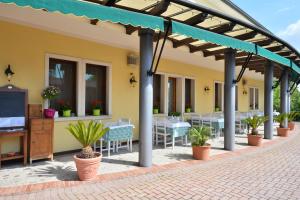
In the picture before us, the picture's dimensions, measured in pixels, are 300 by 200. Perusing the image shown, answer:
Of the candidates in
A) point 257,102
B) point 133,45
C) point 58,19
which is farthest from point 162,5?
point 257,102

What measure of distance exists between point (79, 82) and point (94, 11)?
4.19 meters

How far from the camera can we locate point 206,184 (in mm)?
5660

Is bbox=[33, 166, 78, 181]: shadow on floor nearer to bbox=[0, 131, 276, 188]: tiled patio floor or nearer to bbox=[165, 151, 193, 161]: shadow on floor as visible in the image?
bbox=[0, 131, 276, 188]: tiled patio floor

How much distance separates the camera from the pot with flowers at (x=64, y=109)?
8255mm

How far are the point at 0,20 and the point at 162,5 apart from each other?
4.58 meters

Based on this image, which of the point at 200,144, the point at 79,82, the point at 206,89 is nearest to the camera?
the point at 200,144

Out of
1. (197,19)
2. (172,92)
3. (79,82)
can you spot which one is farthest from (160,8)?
(172,92)

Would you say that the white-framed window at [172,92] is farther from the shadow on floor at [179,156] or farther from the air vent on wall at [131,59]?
the shadow on floor at [179,156]

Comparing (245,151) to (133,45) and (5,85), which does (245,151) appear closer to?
(133,45)

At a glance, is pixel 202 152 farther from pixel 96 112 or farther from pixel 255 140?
pixel 96 112

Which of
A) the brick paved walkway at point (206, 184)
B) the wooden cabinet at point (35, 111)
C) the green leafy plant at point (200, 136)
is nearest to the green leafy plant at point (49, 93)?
the wooden cabinet at point (35, 111)

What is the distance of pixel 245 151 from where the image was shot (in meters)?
9.07

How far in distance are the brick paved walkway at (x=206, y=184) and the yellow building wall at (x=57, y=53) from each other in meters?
3.36

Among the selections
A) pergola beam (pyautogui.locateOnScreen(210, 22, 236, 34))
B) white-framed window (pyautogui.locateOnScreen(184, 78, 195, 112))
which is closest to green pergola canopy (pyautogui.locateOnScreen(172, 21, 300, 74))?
pergola beam (pyautogui.locateOnScreen(210, 22, 236, 34))
